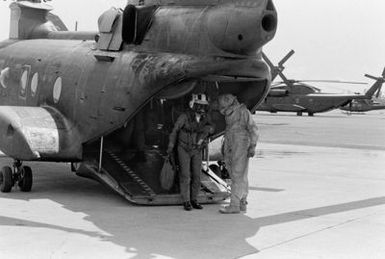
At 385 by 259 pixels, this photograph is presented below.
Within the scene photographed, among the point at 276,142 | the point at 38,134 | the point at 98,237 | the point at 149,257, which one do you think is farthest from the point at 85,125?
the point at 276,142

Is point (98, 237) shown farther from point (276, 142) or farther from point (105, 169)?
point (276, 142)

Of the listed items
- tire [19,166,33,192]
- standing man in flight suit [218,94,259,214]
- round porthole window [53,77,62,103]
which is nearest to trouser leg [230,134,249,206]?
standing man in flight suit [218,94,259,214]

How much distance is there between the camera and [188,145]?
8625mm

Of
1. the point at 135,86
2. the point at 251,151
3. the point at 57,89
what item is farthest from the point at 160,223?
the point at 57,89

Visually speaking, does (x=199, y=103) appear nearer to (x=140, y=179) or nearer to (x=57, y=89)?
(x=140, y=179)

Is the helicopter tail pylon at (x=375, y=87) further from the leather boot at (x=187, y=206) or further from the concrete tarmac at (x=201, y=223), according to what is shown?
the leather boot at (x=187, y=206)

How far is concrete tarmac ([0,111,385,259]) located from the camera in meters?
6.24

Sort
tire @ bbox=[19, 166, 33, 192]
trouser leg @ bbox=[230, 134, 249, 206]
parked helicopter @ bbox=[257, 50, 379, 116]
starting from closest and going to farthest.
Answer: trouser leg @ bbox=[230, 134, 249, 206]
tire @ bbox=[19, 166, 33, 192]
parked helicopter @ bbox=[257, 50, 379, 116]

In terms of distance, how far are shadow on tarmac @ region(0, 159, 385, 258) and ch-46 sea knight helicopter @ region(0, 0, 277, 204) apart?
0.42 metres

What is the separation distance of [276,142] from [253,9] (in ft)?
48.6

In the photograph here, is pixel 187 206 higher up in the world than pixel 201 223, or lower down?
lower down

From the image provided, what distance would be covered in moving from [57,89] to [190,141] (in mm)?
3110

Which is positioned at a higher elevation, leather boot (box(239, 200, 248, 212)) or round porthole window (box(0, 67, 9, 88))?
round porthole window (box(0, 67, 9, 88))

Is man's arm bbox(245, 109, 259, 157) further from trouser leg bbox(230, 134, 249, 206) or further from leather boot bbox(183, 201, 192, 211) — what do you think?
leather boot bbox(183, 201, 192, 211)
